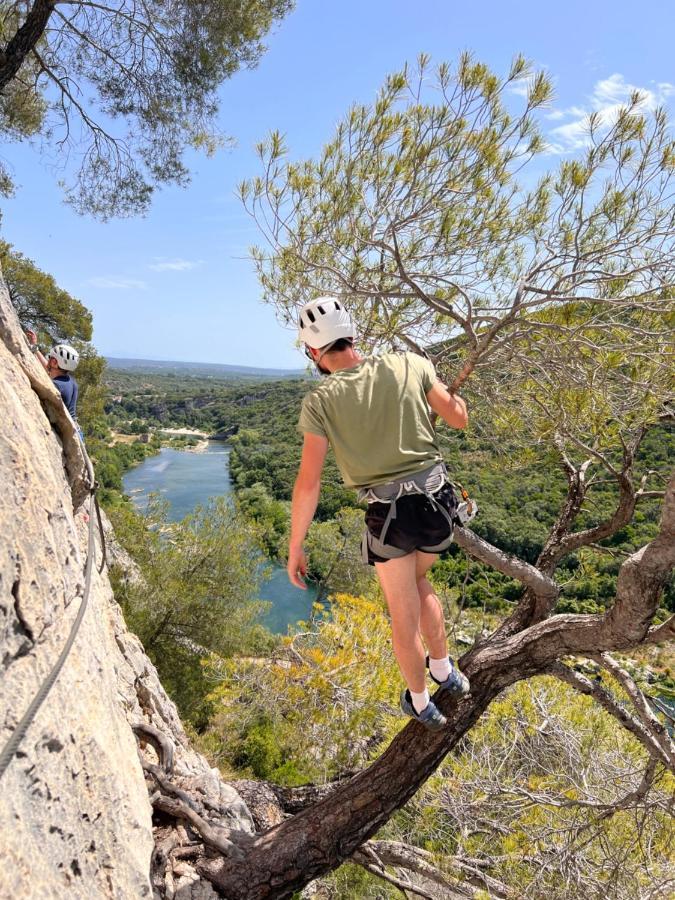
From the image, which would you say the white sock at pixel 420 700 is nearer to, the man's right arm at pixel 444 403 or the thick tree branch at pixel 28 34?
the man's right arm at pixel 444 403

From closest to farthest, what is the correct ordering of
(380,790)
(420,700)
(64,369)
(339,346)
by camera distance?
(339,346), (420,700), (380,790), (64,369)

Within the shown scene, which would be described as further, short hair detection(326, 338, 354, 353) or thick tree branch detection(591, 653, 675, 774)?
thick tree branch detection(591, 653, 675, 774)

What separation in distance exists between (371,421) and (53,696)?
46.8 inches

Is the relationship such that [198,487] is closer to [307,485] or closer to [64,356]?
[64,356]

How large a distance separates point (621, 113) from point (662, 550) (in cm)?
185

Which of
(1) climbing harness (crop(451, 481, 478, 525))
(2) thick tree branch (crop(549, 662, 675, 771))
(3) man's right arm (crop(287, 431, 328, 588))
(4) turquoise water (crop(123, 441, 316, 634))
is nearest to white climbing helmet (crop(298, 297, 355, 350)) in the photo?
(3) man's right arm (crop(287, 431, 328, 588))

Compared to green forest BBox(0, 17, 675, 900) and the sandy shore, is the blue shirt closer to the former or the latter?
green forest BBox(0, 17, 675, 900)

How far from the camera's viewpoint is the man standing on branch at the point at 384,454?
1.71 meters

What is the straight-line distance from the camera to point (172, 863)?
1.98 m

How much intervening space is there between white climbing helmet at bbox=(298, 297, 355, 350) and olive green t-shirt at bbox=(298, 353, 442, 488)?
0.43 feet

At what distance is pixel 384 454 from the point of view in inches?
67.8

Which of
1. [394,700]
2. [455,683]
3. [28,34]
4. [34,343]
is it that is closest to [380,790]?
[455,683]

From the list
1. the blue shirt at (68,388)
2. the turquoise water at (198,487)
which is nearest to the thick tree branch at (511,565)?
the blue shirt at (68,388)

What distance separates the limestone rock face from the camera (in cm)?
120
